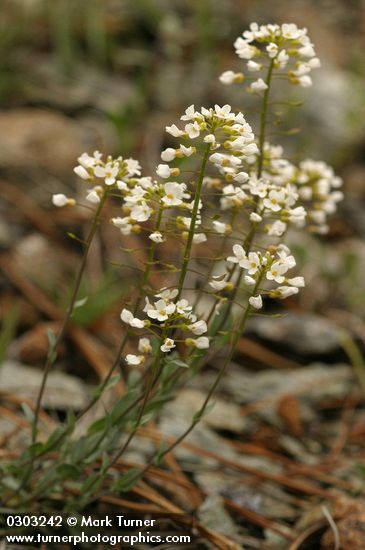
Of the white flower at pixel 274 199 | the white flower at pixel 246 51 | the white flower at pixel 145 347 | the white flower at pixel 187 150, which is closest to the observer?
the white flower at pixel 187 150

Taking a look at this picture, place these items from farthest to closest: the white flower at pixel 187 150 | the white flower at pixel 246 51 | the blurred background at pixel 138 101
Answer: the blurred background at pixel 138 101 < the white flower at pixel 246 51 < the white flower at pixel 187 150

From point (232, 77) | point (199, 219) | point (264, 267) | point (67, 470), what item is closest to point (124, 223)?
point (199, 219)

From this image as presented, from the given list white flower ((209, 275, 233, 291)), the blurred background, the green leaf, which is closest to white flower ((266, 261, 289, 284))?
white flower ((209, 275, 233, 291))

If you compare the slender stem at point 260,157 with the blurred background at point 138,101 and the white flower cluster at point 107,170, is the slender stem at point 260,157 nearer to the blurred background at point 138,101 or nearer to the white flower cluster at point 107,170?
the white flower cluster at point 107,170

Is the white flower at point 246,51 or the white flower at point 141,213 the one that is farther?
the white flower at point 246,51

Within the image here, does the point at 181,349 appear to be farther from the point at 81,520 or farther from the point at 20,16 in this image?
the point at 20,16

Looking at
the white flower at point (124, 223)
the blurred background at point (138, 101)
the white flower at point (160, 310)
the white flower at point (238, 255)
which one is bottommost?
the white flower at point (160, 310)

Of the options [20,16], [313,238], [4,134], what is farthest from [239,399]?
[20,16]

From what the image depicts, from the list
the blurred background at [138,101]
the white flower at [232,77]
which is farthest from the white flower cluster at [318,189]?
the blurred background at [138,101]
